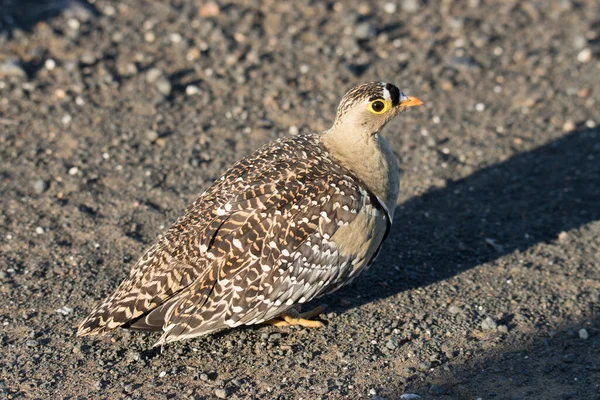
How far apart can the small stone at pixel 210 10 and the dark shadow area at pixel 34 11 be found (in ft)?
4.60

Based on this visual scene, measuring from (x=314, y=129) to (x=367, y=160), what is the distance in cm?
259

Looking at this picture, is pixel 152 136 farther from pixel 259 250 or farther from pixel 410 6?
pixel 410 6

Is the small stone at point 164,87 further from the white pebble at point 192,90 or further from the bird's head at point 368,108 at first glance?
the bird's head at point 368,108

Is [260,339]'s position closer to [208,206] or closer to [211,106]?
[208,206]

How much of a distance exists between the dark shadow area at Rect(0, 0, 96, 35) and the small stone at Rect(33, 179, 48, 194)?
3.14 m

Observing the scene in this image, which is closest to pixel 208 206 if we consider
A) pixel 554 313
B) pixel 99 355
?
pixel 99 355

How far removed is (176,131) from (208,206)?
2908mm

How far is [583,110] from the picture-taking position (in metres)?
9.31

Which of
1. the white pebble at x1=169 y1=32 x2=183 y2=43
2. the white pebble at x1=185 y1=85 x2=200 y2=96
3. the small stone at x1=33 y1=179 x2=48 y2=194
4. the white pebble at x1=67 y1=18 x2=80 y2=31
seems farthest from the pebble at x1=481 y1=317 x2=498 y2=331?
the white pebble at x1=67 y1=18 x2=80 y2=31

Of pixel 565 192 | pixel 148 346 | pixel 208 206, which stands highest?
pixel 208 206

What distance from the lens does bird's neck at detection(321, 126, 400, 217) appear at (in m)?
6.29

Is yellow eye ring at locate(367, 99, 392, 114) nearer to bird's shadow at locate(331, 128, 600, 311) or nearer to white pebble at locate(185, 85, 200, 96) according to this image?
bird's shadow at locate(331, 128, 600, 311)

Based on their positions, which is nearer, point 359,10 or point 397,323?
point 397,323

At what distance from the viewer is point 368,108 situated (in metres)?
6.37
